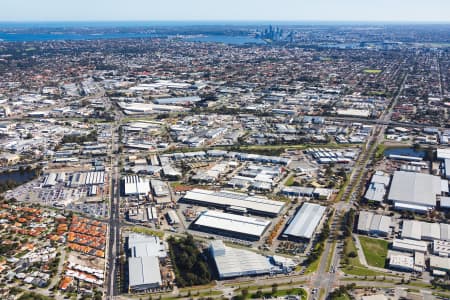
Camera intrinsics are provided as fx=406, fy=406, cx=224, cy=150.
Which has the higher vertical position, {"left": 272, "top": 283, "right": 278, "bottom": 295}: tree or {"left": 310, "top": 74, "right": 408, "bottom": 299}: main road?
{"left": 310, "top": 74, "right": 408, "bottom": 299}: main road

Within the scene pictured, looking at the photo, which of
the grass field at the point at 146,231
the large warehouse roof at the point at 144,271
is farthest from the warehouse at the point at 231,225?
the large warehouse roof at the point at 144,271

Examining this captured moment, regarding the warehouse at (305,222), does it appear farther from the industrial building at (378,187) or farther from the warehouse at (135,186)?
the warehouse at (135,186)

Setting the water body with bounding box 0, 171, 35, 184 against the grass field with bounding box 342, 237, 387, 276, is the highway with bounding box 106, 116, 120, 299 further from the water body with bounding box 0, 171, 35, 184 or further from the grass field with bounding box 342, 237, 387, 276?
the grass field with bounding box 342, 237, 387, 276

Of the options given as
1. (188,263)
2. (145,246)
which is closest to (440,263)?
(188,263)

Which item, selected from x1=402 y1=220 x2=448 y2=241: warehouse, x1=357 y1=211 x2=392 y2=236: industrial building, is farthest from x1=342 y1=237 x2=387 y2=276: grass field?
x1=402 y1=220 x2=448 y2=241: warehouse

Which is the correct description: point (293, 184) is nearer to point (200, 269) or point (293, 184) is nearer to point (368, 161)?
point (368, 161)

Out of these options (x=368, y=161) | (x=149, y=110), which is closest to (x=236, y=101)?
(x=149, y=110)
